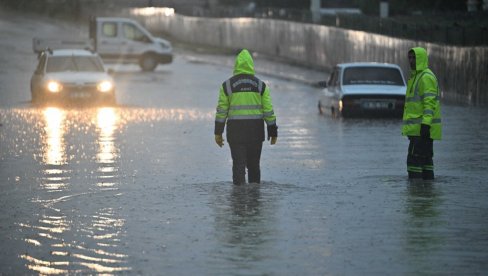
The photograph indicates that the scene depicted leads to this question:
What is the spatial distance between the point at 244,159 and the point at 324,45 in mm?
35379

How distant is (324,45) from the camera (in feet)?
168

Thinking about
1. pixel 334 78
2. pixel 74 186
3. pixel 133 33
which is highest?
pixel 74 186

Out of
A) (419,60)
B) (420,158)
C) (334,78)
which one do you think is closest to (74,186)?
(420,158)

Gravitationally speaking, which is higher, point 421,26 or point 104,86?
point 421,26

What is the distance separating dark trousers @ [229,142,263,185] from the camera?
1612cm

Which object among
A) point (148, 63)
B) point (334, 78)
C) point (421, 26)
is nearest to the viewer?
point (334, 78)

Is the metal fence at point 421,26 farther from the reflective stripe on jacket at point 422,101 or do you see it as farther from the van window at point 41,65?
the reflective stripe on jacket at point 422,101

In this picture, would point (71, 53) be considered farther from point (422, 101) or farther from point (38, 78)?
point (422, 101)

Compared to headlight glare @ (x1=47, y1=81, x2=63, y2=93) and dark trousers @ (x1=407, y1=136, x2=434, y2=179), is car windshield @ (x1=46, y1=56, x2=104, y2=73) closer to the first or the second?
headlight glare @ (x1=47, y1=81, x2=63, y2=93)

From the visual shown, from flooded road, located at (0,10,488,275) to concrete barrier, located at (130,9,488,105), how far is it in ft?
21.0

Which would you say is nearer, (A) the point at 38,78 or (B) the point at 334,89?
(B) the point at 334,89

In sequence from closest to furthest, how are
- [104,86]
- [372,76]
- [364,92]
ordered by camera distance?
1. [364,92]
2. [372,76]
3. [104,86]

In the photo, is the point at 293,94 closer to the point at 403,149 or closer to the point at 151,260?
the point at 403,149

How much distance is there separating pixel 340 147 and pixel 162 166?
4023mm
